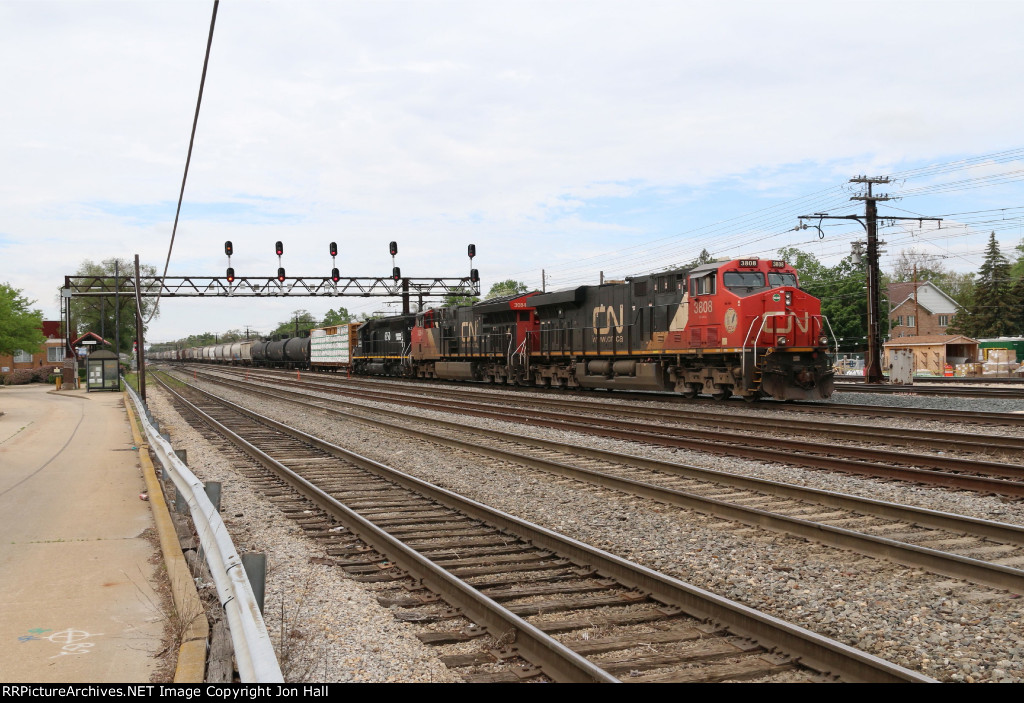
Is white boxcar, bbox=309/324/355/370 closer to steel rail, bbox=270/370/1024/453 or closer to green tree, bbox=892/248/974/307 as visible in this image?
steel rail, bbox=270/370/1024/453

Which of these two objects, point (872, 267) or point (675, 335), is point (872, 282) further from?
point (675, 335)

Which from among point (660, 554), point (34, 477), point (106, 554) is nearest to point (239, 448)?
point (34, 477)

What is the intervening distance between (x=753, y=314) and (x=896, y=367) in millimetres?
16546

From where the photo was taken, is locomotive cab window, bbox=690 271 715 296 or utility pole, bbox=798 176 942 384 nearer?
locomotive cab window, bbox=690 271 715 296

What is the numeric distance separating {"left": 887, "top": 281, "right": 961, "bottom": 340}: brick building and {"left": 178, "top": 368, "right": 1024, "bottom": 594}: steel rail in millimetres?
91111

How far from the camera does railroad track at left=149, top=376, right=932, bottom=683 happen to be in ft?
13.8

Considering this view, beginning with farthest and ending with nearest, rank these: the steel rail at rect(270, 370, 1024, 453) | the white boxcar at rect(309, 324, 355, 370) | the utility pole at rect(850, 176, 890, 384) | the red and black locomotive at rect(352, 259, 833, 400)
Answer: the white boxcar at rect(309, 324, 355, 370)
the utility pole at rect(850, 176, 890, 384)
the red and black locomotive at rect(352, 259, 833, 400)
the steel rail at rect(270, 370, 1024, 453)

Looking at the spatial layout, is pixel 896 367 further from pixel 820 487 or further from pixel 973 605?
pixel 973 605

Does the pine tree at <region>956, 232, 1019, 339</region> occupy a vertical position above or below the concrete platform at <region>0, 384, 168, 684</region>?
above

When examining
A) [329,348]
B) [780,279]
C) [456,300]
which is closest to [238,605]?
[780,279]

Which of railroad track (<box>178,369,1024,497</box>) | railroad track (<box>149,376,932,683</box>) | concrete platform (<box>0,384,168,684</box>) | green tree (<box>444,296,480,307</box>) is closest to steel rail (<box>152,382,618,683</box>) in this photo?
railroad track (<box>149,376,932,683</box>)

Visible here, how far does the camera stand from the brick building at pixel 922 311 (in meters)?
92.1
